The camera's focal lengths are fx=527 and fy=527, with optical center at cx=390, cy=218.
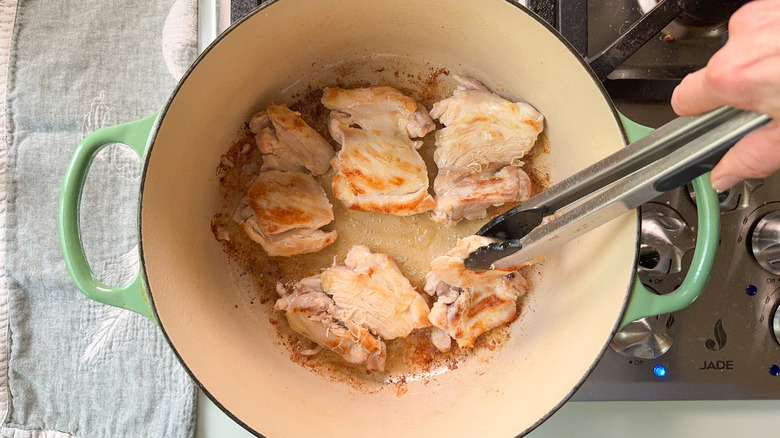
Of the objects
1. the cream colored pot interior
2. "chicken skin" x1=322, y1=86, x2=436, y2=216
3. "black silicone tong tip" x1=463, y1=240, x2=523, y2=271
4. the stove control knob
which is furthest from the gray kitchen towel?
the stove control knob

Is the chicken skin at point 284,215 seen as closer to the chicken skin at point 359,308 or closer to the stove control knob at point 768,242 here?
the chicken skin at point 359,308

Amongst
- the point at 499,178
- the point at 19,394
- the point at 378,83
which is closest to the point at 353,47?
the point at 378,83

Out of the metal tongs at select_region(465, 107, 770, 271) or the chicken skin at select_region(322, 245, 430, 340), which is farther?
the chicken skin at select_region(322, 245, 430, 340)

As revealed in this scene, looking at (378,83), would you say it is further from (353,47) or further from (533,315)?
(533,315)

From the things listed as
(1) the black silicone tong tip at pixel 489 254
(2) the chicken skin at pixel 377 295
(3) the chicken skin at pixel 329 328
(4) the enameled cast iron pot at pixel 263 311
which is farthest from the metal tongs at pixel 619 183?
(3) the chicken skin at pixel 329 328

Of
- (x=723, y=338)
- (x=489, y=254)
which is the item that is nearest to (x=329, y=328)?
(x=489, y=254)

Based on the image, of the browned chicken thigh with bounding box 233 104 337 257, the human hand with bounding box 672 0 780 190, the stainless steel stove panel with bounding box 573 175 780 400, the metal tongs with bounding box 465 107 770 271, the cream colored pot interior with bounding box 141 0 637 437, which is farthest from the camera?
the browned chicken thigh with bounding box 233 104 337 257

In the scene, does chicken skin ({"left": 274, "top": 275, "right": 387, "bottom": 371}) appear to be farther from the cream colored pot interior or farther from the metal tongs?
the metal tongs
